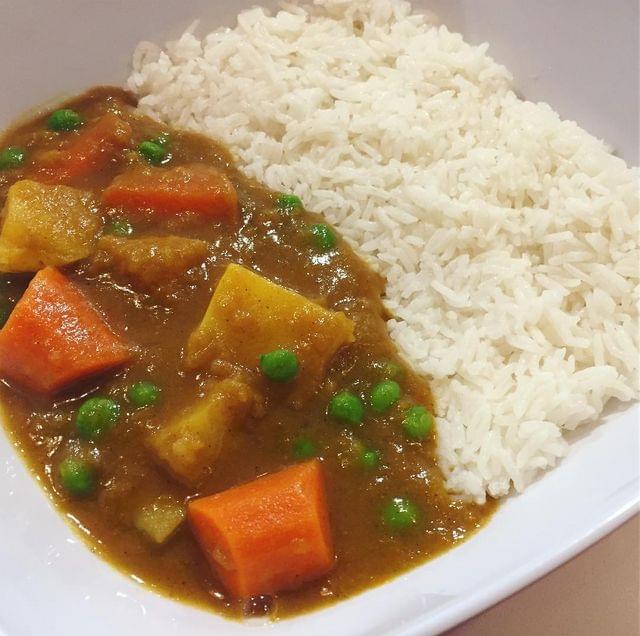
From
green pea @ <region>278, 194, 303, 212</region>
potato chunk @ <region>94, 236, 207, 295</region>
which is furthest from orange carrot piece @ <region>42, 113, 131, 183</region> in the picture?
green pea @ <region>278, 194, 303, 212</region>

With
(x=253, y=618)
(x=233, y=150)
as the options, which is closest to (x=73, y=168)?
→ (x=233, y=150)

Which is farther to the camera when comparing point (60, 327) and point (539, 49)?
point (539, 49)

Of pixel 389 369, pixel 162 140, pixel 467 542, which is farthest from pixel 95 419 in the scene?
pixel 162 140

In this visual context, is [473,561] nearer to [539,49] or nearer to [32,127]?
[539,49]

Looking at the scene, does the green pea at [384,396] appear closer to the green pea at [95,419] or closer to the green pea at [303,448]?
the green pea at [303,448]

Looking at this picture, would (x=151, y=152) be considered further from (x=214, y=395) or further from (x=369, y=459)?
(x=369, y=459)

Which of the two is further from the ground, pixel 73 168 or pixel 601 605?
pixel 601 605

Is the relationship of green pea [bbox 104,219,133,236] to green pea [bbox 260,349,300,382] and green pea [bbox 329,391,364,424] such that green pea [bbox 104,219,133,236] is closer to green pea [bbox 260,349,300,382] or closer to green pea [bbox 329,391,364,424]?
green pea [bbox 260,349,300,382]
